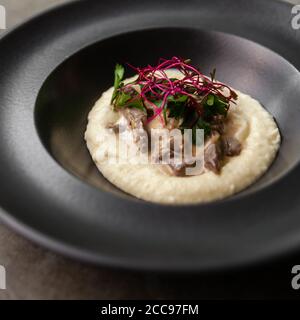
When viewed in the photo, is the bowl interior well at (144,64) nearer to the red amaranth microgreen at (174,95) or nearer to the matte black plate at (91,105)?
the matte black plate at (91,105)

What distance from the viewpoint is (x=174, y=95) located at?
3.11 metres

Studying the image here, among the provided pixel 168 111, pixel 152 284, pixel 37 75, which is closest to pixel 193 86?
pixel 168 111

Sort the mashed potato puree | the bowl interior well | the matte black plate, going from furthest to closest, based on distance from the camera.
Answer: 1. the bowl interior well
2. the mashed potato puree
3. the matte black plate

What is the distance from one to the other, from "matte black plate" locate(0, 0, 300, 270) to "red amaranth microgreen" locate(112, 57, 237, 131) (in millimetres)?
311

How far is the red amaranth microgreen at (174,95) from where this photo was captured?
305cm

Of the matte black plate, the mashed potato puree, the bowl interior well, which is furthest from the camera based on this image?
the bowl interior well

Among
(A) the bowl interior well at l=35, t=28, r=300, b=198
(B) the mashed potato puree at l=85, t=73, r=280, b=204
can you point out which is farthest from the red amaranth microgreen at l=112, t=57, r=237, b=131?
(A) the bowl interior well at l=35, t=28, r=300, b=198

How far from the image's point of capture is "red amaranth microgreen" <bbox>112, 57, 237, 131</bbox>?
305 cm

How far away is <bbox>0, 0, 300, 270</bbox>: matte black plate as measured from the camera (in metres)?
2.17

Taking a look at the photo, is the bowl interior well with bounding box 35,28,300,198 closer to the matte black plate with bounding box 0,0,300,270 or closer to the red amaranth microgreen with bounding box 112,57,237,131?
the matte black plate with bounding box 0,0,300,270

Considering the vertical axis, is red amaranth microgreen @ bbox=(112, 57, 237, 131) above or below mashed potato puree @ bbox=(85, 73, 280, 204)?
above

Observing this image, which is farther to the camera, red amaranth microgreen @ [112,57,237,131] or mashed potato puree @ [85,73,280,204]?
red amaranth microgreen @ [112,57,237,131]

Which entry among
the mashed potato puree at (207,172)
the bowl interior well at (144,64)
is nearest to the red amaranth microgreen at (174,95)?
the mashed potato puree at (207,172)
